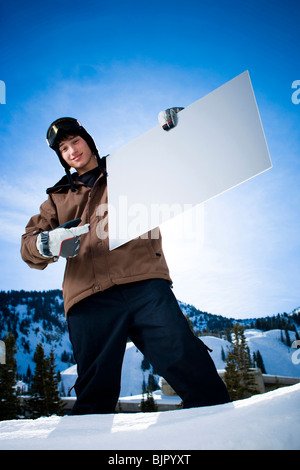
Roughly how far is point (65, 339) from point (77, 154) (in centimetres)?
21775

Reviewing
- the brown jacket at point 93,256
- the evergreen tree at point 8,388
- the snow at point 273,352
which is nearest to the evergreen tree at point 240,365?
the evergreen tree at point 8,388

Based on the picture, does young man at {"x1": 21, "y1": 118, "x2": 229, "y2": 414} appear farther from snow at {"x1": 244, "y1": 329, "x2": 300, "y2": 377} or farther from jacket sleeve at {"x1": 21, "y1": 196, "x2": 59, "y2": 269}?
snow at {"x1": 244, "y1": 329, "x2": 300, "y2": 377}

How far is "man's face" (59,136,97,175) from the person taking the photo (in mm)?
2676

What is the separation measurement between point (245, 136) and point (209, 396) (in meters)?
1.61

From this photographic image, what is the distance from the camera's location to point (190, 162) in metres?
1.97

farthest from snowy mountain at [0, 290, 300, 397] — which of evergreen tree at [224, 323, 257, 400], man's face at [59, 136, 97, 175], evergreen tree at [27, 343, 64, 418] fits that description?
man's face at [59, 136, 97, 175]

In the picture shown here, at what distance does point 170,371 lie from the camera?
5.89ft

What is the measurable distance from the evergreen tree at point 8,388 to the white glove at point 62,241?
93.3 feet

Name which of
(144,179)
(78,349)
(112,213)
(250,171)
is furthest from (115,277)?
(250,171)

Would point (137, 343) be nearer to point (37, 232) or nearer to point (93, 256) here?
point (93, 256)

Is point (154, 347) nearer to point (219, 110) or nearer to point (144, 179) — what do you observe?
point (144, 179)

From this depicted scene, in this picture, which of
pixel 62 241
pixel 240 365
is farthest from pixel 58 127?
pixel 240 365

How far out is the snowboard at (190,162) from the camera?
5.76 ft

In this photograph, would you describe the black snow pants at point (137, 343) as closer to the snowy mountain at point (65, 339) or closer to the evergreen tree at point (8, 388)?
the evergreen tree at point (8, 388)
